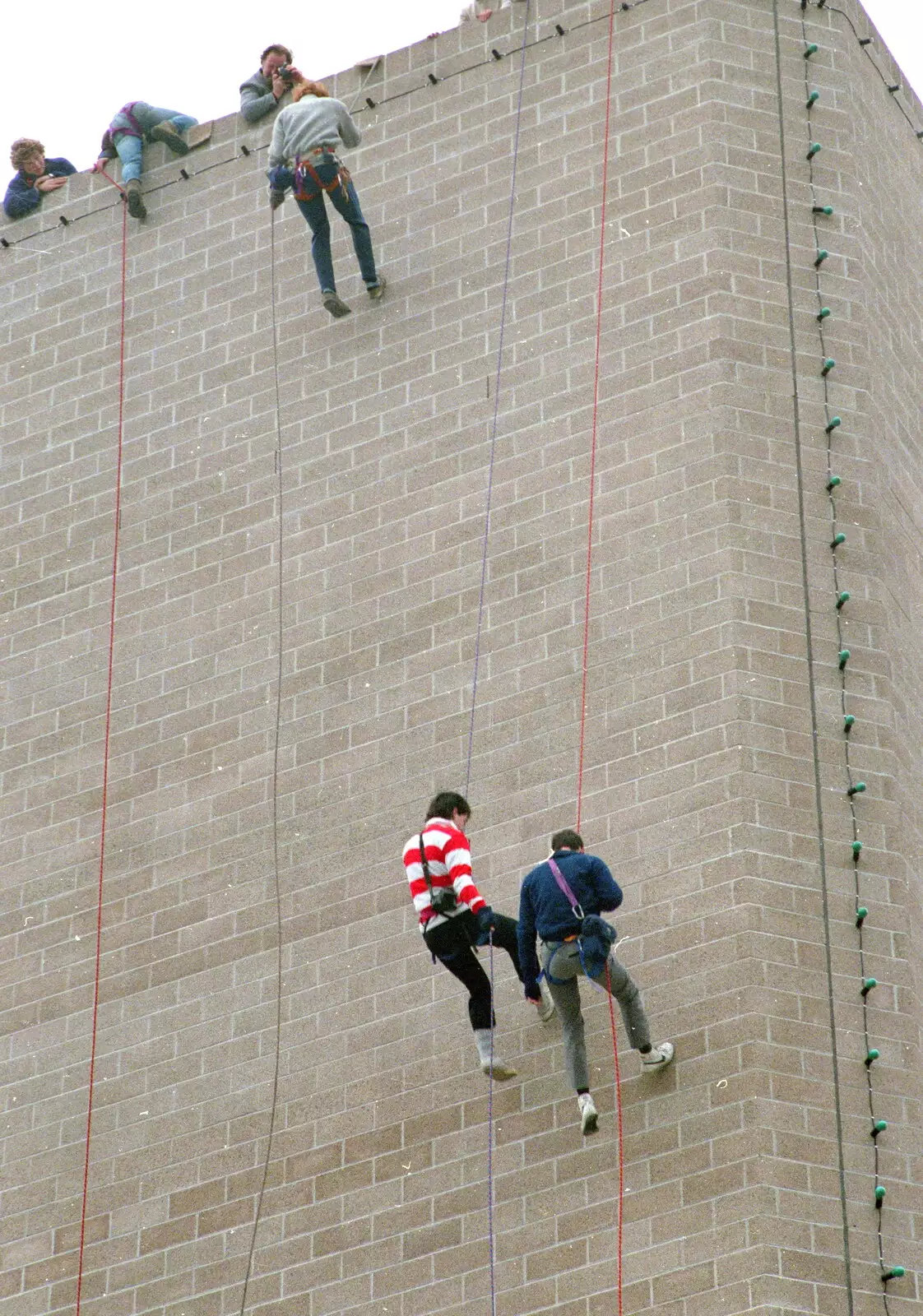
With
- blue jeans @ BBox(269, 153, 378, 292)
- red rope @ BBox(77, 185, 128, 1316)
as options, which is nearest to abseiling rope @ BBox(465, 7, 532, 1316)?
blue jeans @ BBox(269, 153, 378, 292)

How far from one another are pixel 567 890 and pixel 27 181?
970cm

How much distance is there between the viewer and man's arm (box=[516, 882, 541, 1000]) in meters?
17.2

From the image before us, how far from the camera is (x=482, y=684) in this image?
64.1 ft

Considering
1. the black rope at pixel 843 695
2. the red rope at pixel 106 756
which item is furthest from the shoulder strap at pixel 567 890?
the red rope at pixel 106 756

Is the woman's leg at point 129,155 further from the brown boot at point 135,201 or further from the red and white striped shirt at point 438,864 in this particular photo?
the red and white striped shirt at point 438,864

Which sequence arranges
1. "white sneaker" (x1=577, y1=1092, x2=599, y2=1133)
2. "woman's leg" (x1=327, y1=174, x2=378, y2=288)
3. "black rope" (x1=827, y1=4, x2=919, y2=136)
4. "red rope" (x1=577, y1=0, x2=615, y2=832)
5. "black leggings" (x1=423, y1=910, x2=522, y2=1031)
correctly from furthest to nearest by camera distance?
"black rope" (x1=827, y1=4, x2=919, y2=136), "woman's leg" (x1=327, y1=174, x2=378, y2=288), "red rope" (x1=577, y1=0, x2=615, y2=832), "black leggings" (x1=423, y1=910, x2=522, y2=1031), "white sneaker" (x1=577, y1=1092, x2=599, y2=1133)

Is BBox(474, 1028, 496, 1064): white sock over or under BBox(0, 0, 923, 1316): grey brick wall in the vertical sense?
under

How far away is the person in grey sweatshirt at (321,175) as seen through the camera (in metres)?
21.3

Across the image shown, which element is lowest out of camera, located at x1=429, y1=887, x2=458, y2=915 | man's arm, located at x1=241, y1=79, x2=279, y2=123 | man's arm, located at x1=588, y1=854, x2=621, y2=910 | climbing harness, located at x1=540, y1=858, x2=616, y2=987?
climbing harness, located at x1=540, y1=858, x2=616, y2=987

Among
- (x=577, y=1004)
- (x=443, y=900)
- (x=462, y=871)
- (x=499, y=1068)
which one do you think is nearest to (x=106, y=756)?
(x=443, y=900)

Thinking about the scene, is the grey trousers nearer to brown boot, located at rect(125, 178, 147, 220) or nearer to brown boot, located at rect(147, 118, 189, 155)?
brown boot, located at rect(125, 178, 147, 220)

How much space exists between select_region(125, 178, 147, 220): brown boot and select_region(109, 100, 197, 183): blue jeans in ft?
0.57

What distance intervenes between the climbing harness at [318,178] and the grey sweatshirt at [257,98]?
6.09ft

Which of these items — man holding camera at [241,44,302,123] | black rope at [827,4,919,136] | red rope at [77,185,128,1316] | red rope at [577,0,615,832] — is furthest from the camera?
man holding camera at [241,44,302,123]
